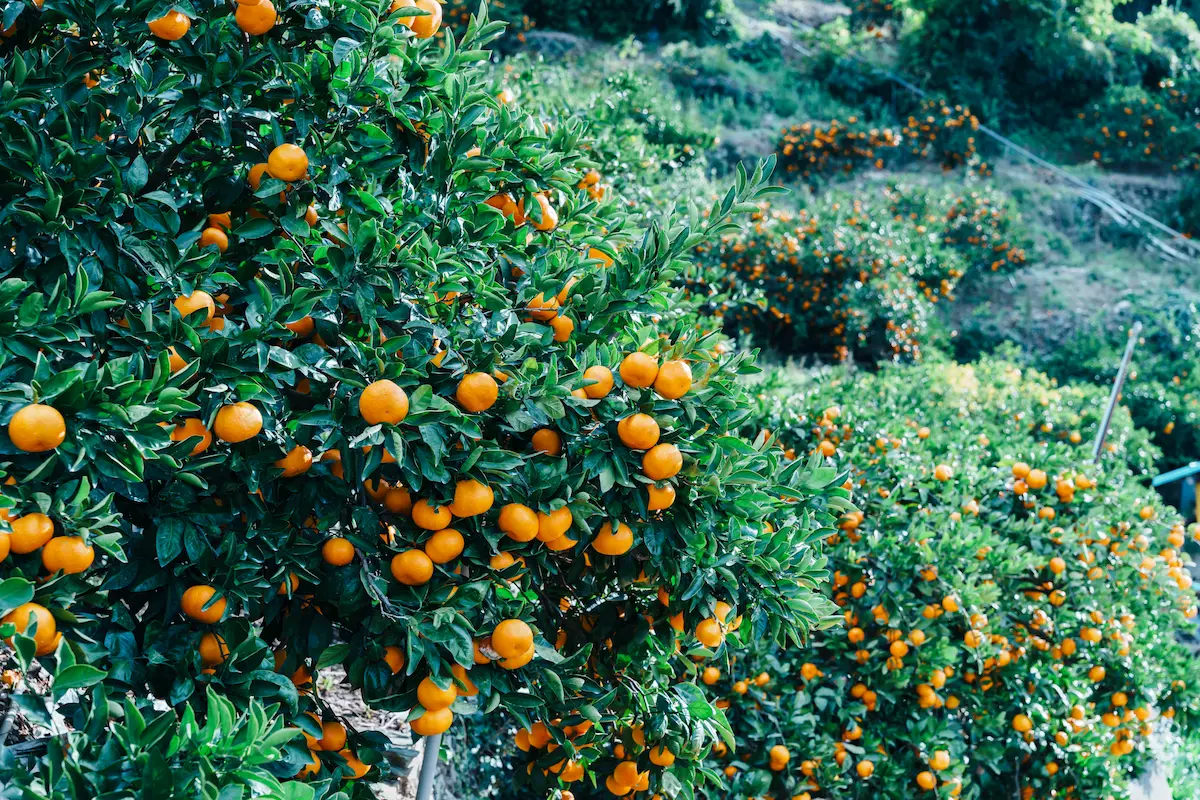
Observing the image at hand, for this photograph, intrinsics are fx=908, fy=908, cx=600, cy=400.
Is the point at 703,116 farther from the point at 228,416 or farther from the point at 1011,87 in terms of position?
the point at 228,416

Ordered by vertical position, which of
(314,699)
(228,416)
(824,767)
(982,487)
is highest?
(228,416)

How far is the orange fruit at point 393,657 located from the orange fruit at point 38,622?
51 centimetres

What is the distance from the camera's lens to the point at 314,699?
5.76ft

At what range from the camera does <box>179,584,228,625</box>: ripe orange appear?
5.00 ft

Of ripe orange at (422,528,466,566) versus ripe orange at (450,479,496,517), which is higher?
ripe orange at (450,479,496,517)

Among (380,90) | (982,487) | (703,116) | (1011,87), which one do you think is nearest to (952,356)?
(703,116)

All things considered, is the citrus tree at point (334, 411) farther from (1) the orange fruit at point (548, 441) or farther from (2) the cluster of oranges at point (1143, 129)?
(2) the cluster of oranges at point (1143, 129)

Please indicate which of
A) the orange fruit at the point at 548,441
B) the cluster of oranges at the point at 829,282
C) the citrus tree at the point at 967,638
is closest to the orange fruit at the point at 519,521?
the orange fruit at the point at 548,441

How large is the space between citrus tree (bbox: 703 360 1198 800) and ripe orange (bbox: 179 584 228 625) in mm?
1980

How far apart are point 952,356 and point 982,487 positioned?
604 centimetres

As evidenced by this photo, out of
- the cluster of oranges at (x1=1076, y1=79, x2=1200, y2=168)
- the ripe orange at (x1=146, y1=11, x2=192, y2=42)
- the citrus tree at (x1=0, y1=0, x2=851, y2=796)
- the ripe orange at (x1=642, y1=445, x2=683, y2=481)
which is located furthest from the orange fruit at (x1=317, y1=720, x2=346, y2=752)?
the cluster of oranges at (x1=1076, y1=79, x2=1200, y2=168)

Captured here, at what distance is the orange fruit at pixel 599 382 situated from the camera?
171cm

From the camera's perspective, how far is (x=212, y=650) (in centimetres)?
157

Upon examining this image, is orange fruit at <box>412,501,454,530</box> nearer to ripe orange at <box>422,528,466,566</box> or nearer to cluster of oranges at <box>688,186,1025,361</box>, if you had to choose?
ripe orange at <box>422,528,466,566</box>
